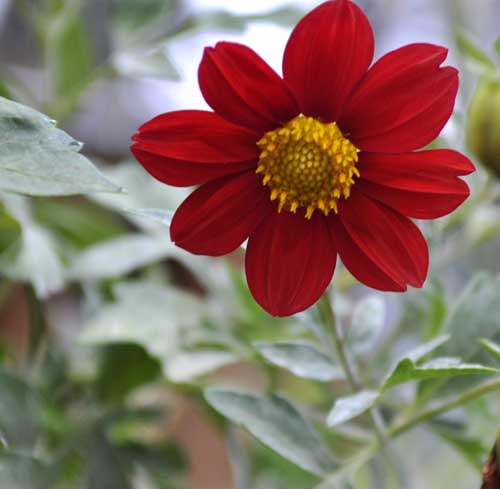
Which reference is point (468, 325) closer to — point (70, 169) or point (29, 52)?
point (70, 169)

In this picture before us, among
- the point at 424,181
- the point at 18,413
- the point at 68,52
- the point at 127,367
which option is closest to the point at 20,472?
the point at 18,413

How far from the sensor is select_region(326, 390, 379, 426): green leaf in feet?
1.08

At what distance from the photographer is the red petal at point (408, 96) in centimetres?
30

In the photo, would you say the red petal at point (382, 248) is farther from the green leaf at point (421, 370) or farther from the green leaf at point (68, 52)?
the green leaf at point (68, 52)

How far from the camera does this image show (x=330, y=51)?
30 centimetres

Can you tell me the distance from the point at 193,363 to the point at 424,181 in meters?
0.24

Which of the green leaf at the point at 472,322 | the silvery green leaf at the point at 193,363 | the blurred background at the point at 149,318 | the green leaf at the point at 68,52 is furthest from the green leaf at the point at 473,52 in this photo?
the green leaf at the point at 68,52

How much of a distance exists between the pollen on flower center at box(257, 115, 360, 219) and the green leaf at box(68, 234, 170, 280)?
259 millimetres

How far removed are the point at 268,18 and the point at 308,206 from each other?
0.32 meters

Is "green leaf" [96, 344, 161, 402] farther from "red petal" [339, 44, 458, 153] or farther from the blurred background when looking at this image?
"red petal" [339, 44, 458, 153]

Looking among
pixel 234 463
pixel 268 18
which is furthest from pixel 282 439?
pixel 268 18

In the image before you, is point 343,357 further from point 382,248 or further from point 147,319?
point 147,319

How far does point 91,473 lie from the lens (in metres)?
0.48

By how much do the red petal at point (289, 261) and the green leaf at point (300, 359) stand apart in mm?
63
